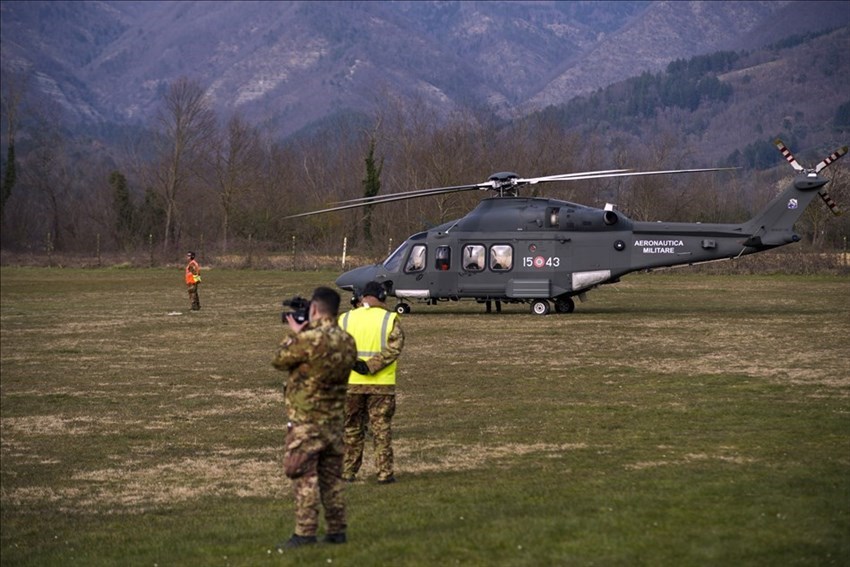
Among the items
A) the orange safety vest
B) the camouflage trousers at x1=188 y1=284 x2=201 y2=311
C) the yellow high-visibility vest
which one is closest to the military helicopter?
the orange safety vest

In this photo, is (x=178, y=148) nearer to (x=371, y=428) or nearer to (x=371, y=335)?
(x=371, y=428)

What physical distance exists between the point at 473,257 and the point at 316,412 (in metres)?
24.3

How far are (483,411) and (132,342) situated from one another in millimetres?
13605

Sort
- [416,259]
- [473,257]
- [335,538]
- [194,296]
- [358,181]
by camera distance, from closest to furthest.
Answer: [335,538], [473,257], [416,259], [194,296], [358,181]

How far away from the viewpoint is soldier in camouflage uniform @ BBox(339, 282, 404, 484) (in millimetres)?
12492

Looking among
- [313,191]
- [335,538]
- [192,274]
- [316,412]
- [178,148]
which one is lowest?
[335,538]

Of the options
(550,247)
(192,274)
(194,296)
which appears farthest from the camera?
(194,296)

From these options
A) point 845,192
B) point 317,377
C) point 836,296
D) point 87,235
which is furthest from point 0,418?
point 87,235

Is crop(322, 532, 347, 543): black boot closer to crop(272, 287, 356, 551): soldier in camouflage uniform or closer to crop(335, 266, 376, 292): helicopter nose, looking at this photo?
crop(272, 287, 356, 551): soldier in camouflage uniform

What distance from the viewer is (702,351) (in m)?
24.6

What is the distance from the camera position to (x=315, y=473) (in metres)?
10.1

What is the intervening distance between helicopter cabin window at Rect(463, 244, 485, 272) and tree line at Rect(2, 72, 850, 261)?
A: 24299 mm

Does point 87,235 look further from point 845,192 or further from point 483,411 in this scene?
point 483,411

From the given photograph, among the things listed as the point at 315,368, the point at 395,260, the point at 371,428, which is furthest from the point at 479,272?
the point at 315,368
